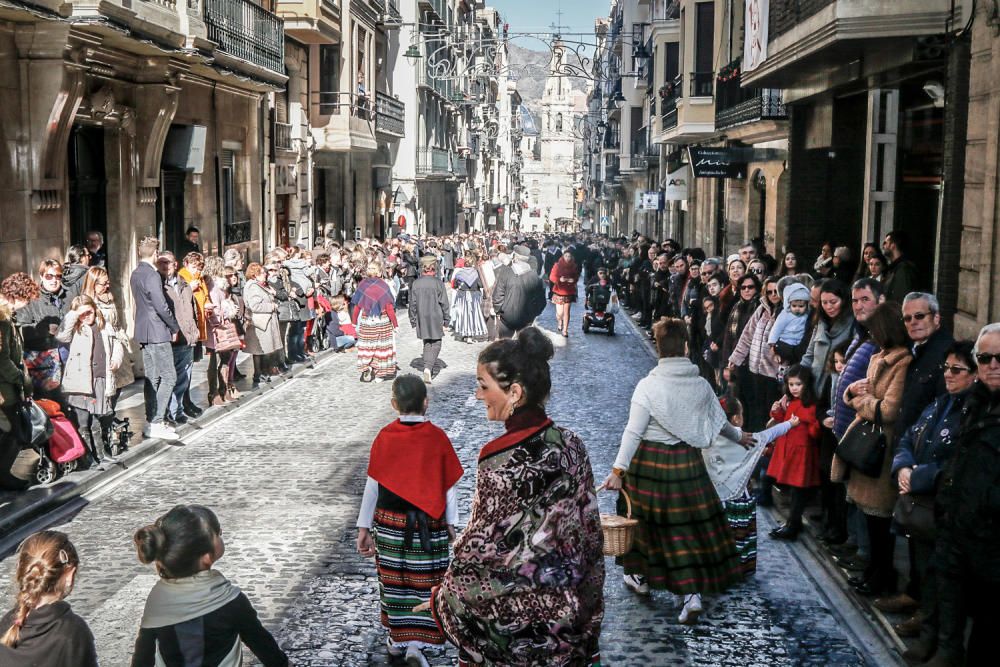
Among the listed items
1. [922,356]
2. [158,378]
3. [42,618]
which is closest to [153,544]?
[42,618]

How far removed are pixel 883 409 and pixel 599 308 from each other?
17405 millimetres

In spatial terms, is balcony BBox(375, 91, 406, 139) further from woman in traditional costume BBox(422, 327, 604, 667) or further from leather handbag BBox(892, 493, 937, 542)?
woman in traditional costume BBox(422, 327, 604, 667)

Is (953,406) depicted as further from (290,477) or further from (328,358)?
(328,358)

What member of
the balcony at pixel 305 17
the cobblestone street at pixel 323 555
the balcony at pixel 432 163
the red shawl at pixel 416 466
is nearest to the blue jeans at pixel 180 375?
the cobblestone street at pixel 323 555

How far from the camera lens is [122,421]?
39.3ft

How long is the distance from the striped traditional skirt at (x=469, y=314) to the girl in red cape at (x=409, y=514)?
16457mm

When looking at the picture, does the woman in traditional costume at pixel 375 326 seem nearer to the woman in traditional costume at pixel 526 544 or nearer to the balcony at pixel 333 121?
the woman in traditional costume at pixel 526 544

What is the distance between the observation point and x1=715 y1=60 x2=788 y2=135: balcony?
21172mm

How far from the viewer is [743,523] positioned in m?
7.89

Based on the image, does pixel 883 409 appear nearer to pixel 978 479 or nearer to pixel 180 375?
pixel 978 479

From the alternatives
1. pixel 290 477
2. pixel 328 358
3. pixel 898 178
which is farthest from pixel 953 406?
pixel 328 358

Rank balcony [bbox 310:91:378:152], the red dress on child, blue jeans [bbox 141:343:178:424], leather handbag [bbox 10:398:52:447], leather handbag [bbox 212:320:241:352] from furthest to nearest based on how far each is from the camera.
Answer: balcony [bbox 310:91:378:152] → leather handbag [bbox 212:320:241:352] → blue jeans [bbox 141:343:178:424] → leather handbag [bbox 10:398:52:447] → the red dress on child

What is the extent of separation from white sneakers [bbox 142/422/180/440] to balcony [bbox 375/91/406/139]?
83.9ft

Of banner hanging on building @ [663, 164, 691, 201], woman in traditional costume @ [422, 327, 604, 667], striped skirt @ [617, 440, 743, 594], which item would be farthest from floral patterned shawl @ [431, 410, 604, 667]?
banner hanging on building @ [663, 164, 691, 201]
